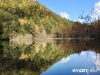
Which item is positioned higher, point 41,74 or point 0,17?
point 0,17

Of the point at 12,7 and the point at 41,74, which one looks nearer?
the point at 41,74

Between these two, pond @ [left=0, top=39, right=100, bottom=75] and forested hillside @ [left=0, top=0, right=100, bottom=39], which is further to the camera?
forested hillside @ [left=0, top=0, right=100, bottom=39]

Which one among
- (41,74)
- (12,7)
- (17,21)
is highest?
(12,7)

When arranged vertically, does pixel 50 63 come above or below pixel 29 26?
below

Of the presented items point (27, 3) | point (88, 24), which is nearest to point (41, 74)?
point (88, 24)

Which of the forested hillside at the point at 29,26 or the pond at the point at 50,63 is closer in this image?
the pond at the point at 50,63

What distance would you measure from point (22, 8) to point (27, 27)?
24978 millimetres

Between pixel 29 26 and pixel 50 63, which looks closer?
pixel 50 63

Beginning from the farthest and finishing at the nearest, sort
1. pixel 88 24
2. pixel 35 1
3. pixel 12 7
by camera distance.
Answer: pixel 35 1 < pixel 12 7 < pixel 88 24

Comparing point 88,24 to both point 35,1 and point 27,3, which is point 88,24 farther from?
point 35,1

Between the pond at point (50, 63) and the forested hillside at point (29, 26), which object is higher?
the forested hillside at point (29, 26)

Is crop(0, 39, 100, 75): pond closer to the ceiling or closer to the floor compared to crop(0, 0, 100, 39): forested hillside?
closer to the floor

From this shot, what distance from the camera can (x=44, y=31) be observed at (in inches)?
2694

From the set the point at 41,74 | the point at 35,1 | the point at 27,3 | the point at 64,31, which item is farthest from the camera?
the point at 35,1
